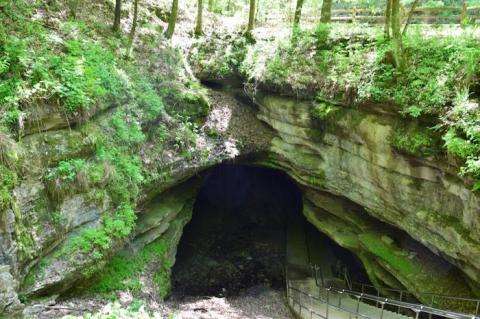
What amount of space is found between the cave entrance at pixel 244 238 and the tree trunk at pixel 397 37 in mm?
8322

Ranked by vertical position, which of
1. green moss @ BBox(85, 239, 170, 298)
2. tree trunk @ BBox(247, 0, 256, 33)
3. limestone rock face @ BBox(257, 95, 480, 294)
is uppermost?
tree trunk @ BBox(247, 0, 256, 33)

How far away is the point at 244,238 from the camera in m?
16.9

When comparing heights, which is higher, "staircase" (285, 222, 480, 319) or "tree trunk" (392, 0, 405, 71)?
"tree trunk" (392, 0, 405, 71)

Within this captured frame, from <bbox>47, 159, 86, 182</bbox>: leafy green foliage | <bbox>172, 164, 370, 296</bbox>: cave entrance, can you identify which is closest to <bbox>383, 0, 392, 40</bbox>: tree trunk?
<bbox>172, 164, 370, 296</bbox>: cave entrance

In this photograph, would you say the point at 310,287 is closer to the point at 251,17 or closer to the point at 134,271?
the point at 134,271

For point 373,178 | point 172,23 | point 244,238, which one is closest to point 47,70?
point 172,23

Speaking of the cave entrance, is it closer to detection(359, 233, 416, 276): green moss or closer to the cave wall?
the cave wall

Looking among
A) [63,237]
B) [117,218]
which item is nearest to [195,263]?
[117,218]

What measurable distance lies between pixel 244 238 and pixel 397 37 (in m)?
10.3

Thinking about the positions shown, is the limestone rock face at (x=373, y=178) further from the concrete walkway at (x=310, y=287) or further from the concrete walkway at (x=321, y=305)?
the concrete walkway at (x=310, y=287)

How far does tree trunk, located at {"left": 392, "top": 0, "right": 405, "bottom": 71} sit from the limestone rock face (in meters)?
1.49

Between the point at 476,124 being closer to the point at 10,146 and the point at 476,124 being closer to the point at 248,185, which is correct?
the point at 10,146

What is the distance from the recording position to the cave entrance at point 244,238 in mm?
14344

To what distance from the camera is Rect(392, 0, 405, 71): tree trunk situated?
10125mm
